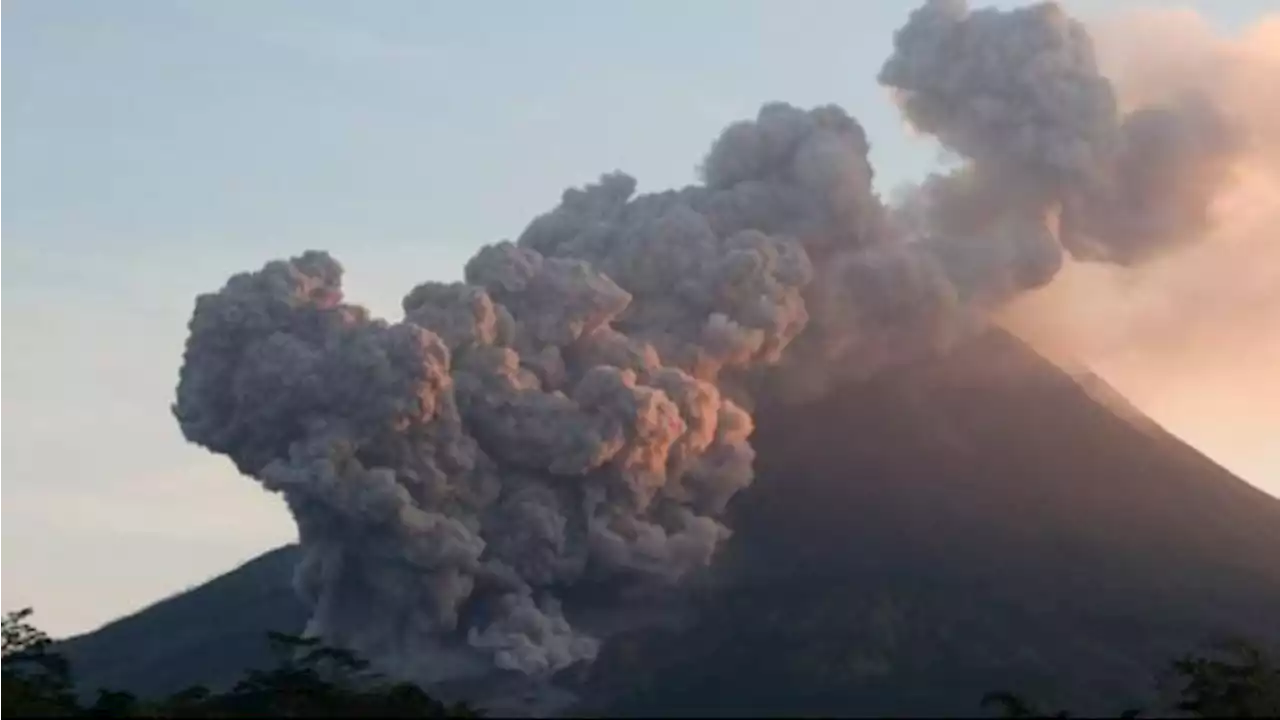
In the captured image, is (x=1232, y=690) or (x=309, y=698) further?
(x=1232, y=690)

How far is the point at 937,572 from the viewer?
119 metres

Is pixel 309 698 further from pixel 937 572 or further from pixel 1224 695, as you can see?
pixel 937 572

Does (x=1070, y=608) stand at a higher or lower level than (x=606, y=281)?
lower

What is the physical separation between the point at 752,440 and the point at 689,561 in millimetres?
22515

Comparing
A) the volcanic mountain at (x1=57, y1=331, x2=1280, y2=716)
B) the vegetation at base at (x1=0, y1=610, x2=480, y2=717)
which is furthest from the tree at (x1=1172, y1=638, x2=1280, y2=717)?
the volcanic mountain at (x1=57, y1=331, x2=1280, y2=716)

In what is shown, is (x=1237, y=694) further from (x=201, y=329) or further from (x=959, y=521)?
(x=959, y=521)

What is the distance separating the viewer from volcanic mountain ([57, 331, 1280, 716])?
10525 centimetres

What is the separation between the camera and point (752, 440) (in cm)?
12669

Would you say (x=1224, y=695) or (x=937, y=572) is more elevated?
(x=937, y=572)

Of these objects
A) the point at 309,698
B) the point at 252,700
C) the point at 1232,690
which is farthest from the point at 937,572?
the point at 309,698

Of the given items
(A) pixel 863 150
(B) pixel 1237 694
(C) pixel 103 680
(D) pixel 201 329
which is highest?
(A) pixel 863 150

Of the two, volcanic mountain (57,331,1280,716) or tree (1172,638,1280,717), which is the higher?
volcanic mountain (57,331,1280,716)

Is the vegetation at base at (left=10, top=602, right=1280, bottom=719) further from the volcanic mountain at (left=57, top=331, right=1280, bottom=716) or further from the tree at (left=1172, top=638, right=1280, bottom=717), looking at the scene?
the volcanic mountain at (left=57, top=331, right=1280, bottom=716)

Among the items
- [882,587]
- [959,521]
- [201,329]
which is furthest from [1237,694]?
[959,521]
